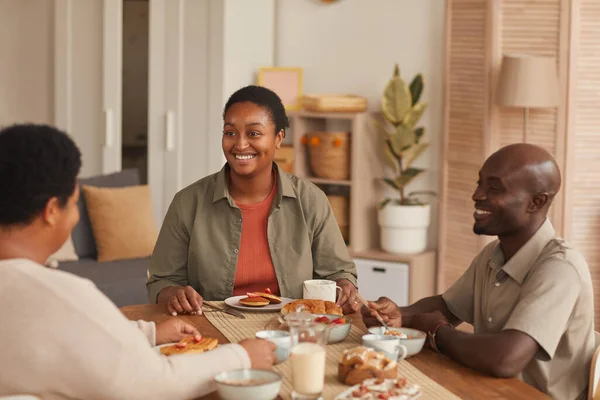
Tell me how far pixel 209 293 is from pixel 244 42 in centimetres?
300

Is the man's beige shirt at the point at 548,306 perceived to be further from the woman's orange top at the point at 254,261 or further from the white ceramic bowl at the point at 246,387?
the woman's orange top at the point at 254,261

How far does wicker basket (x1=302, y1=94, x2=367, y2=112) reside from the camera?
17.5 ft

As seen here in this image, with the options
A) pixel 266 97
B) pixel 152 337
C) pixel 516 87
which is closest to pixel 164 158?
pixel 516 87

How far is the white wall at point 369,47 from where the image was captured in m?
5.37

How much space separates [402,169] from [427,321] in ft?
9.92

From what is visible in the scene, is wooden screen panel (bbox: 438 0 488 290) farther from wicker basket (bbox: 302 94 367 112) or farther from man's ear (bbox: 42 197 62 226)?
man's ear (bbox: 42 197 62 226)

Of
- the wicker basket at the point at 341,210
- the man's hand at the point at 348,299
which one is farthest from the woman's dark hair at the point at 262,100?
the wicker basket at the point at 341,210

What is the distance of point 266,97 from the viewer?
3.02m

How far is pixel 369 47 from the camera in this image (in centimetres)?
557

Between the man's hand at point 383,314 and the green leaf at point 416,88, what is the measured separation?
2.87 metres

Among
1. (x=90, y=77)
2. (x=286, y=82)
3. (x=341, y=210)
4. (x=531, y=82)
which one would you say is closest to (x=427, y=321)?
(x=531, y=82)

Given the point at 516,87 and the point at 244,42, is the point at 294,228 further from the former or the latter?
the point at 244,42

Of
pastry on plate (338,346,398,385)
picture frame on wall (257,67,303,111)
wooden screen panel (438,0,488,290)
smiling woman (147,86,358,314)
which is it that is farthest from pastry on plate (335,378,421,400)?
picture frame on wall (257,67,303,111)

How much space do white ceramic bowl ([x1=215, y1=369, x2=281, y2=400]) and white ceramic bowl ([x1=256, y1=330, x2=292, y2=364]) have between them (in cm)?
21
